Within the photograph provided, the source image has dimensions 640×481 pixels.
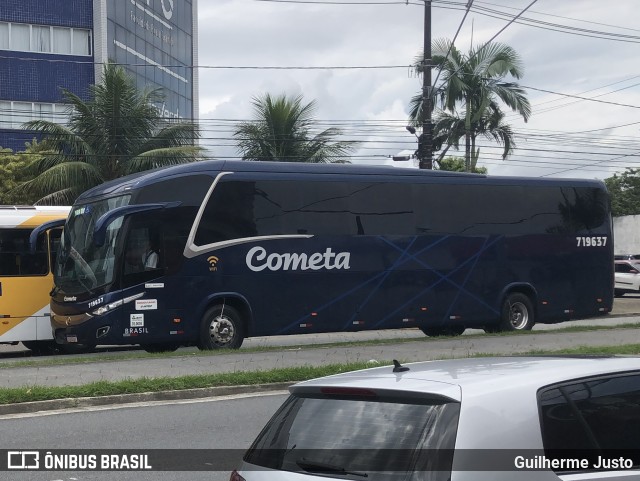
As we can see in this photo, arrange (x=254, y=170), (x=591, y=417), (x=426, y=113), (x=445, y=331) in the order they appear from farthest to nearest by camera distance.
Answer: (x=426, y=113) → (x=445, y=331) → (x=254, y=170) → (x=591, y=417)

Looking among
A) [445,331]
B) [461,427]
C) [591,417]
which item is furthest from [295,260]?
[461,427]

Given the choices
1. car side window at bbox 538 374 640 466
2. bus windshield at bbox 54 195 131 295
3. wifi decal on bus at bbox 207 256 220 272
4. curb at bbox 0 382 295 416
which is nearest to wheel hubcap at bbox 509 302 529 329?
wifi decal on bus at bbox 207 256 220 272

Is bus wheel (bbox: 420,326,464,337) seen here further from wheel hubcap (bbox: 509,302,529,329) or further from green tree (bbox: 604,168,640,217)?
green tree (bbox: 604,168,640,217)

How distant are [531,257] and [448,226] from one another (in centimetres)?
275

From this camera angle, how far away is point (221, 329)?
67.3 ft

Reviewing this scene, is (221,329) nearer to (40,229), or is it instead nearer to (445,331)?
(40,229)

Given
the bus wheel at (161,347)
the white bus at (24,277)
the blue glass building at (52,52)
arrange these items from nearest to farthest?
the bus wheel at (161,347) → the white bus at (24,277) → the blue glass building at (52,52)

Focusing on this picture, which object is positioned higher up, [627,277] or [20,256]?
[20,256]

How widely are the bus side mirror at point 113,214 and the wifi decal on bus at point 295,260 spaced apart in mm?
2122

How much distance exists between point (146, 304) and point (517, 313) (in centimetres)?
1004

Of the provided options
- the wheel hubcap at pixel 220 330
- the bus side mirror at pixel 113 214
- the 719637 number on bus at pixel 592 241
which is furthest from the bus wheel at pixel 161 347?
the 719637 number on bus at pixel 592 241

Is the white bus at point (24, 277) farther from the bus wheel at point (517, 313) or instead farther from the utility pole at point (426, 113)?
the utility pole at point (426, 113)

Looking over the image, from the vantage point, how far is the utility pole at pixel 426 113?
2981 cm

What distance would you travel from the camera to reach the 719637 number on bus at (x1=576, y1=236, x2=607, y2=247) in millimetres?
25844
